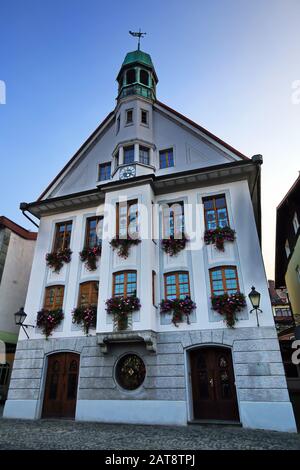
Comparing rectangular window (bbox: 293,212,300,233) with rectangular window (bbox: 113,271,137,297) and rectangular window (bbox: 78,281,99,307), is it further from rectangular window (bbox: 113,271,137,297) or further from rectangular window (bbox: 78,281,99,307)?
rectangular window (bbox: 78,281,99,307)

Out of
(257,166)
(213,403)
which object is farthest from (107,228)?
(213,403)

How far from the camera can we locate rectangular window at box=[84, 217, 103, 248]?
1662 cm

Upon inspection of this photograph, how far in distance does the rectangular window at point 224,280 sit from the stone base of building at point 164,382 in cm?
167

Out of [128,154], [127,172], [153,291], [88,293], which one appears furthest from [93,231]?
[153,291]

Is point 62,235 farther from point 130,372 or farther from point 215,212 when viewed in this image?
point 215,212

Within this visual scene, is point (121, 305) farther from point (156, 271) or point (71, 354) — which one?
point (71, 354)

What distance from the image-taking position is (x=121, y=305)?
13242 mm

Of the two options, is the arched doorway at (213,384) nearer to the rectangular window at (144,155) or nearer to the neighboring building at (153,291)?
the neighboring building at (153,291)

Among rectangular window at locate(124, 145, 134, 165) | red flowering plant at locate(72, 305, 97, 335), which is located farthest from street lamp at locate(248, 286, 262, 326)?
rectangular window at locate(124, 145, 134, 165)

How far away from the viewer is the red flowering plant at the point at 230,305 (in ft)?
40.6

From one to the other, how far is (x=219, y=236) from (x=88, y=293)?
273 inches

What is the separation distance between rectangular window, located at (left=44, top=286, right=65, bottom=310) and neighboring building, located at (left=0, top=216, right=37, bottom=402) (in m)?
4.39

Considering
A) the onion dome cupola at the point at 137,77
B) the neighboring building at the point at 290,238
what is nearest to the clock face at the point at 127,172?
the onion dome cupola at the point at 137,77

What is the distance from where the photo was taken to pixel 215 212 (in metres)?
15.3
